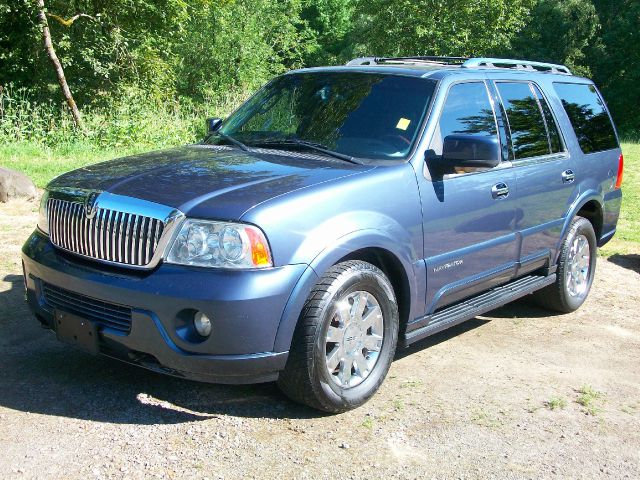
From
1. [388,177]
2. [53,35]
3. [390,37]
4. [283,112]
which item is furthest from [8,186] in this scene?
[390,37]

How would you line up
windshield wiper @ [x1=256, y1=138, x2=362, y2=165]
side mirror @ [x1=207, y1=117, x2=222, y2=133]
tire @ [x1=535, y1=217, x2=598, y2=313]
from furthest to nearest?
tire @ [x1=535, y1=217, x2=598, y2=313] < side mirror @ [x1=207, y1=117, x2=222, y2=133] < windshield wiper @ [x1=256, y1=138, x2=362, y2=165]

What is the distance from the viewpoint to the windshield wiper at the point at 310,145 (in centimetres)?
462

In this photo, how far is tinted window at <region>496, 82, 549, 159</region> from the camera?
5570 millimetres

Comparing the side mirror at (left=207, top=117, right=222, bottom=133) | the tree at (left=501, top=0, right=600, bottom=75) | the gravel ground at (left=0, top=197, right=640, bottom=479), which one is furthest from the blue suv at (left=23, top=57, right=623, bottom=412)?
the tree at (left=501, top=0, right=600, bottom=75)

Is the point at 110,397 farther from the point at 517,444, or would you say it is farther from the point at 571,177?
the point at 571,177

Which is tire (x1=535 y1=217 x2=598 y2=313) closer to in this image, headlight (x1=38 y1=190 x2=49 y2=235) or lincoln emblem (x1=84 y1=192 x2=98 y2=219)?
lincoln emblem (x1=84 y1=192 x2=98 y2=219)

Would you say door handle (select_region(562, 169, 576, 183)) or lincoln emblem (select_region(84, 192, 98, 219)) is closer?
lincoln emblem (select_region(84, 192, 98, 219))

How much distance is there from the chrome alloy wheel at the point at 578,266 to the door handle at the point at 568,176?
0.59m

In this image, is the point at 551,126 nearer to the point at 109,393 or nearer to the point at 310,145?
the point at 310,145

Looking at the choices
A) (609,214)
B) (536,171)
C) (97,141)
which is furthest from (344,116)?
(97,141)

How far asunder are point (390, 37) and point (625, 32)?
57.8 feet

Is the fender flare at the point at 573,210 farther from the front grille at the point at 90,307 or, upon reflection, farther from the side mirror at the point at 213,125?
the front grille at the point at 90,307

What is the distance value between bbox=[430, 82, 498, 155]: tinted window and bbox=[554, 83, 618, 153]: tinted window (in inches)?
50.8

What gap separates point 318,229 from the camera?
3959 mm
